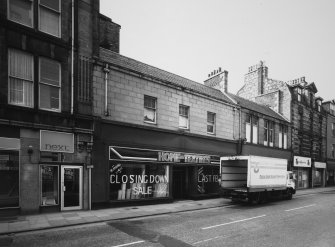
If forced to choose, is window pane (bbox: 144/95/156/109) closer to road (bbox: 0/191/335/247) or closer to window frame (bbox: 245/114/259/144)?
road (bbox: 0/191/335/247)

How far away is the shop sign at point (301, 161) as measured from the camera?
31469mm

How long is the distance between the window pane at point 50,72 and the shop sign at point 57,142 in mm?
2640

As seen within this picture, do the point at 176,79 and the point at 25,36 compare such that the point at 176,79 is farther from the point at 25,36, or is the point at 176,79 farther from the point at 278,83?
the point at 278,83

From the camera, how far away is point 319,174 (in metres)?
36.3

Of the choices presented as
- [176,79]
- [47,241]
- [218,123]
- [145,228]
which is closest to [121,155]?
[145,228]

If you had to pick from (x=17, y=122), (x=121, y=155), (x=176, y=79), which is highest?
(x=176, y=79)

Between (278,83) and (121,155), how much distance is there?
984 inches

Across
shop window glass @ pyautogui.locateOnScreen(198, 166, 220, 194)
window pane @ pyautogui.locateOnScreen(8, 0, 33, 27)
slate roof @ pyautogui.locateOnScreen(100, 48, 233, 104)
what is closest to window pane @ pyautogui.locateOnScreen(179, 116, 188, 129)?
slate roof @ pyautogui.locateOnScreen(100, 48, 233, 104)

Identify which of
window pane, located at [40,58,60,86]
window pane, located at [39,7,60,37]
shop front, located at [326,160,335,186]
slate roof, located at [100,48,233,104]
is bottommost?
shop front, located at [326,160,335,186]

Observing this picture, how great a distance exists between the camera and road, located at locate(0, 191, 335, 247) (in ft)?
27.5

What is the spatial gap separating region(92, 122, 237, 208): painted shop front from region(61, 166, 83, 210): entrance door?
0.72 meters

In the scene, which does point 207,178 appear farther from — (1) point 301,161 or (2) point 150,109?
(1) point 301,161

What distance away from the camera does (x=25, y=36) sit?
12.1 meters

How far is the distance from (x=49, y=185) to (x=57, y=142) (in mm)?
2146
